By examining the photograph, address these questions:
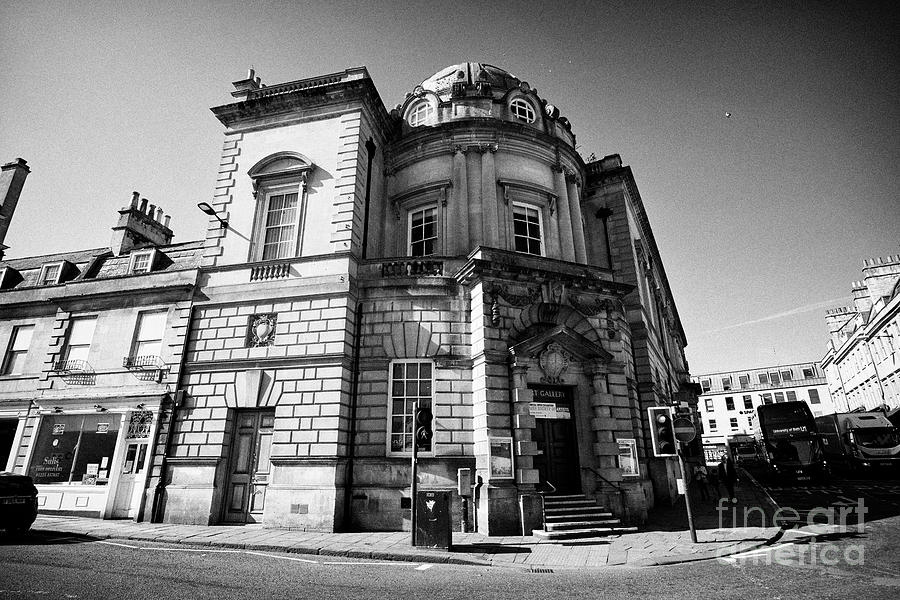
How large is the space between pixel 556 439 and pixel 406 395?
4.71 metres

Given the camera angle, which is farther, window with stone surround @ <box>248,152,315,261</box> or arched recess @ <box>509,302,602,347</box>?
window with stone surround @ <box>248,152,315,261</box>

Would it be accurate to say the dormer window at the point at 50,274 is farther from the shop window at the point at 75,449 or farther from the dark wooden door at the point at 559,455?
the dark wooden door at the point at 559,455

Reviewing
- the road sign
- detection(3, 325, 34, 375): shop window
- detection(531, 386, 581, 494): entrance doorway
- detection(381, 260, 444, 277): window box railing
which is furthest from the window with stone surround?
the road sign

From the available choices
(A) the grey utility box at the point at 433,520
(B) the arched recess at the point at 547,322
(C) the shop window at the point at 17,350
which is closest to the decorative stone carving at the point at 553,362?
(B) the arched recess at the point at 547,322

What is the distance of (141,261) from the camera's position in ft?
57.7

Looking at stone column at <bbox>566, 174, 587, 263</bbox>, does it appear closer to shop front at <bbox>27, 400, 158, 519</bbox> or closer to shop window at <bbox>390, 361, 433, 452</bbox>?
shop window at <bbox>390, 361, 433, 452</bbox>

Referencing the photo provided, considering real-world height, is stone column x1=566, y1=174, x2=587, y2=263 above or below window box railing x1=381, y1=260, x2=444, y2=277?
above

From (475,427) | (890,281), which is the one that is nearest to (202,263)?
(475,427)

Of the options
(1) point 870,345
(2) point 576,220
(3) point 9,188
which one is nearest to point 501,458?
(2) point 576,220

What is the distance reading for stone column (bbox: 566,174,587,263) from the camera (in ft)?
58.7

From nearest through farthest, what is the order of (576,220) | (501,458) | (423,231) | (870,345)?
(501,458)
(423,231)
(576,220)
(870,345)

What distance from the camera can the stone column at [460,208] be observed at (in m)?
16.0

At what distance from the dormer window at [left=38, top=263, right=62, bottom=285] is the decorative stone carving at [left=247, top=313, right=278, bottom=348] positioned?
10519 millimetres

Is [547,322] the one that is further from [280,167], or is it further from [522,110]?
[280,167]
